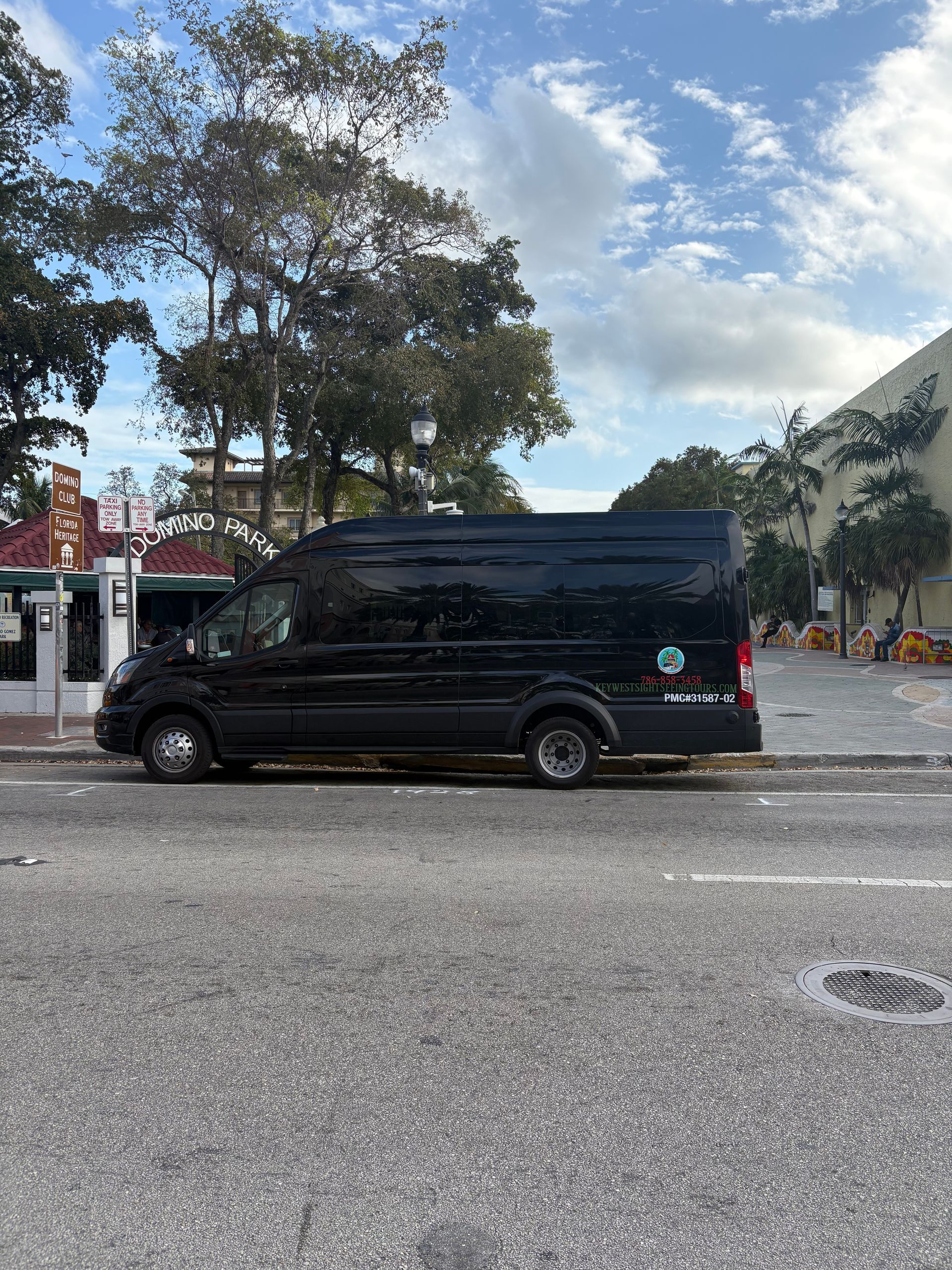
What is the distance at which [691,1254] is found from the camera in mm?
2592

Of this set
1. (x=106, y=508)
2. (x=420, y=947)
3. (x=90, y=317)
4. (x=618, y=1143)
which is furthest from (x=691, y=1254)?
(x=90, y=317)

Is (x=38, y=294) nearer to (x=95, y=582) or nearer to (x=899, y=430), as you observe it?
(x=95, y=582)

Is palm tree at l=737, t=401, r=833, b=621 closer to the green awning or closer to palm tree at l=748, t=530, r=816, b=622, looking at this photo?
palm tree at l=748, t=530, r=816, b=622

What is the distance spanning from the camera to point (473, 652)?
32.9ft

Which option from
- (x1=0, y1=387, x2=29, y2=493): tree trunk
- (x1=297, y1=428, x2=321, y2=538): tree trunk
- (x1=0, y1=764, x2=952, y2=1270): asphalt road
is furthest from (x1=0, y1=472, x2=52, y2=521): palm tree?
(x1=0, y1=764, x2=952, y2=1270): asphalt road

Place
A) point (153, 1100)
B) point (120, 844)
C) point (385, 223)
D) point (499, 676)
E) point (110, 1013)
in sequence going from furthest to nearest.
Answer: point (385, 223) < point (499, 676) < point (120, 844) < point (110, 1013) < point (153, 1100)

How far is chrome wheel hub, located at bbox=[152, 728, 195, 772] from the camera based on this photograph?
1034 centimetres

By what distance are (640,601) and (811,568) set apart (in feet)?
138

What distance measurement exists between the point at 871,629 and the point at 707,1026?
111 ft

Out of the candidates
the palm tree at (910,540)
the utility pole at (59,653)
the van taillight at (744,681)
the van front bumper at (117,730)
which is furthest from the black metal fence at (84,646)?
the palm tree at (910,540)

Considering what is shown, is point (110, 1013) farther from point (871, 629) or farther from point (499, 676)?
point (871, 629)

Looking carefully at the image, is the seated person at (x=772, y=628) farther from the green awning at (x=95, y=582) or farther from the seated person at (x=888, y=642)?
the green awning at (x=95, y=582)

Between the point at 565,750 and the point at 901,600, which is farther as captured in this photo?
the point at 901,600

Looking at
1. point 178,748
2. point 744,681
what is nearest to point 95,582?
point 178,748
